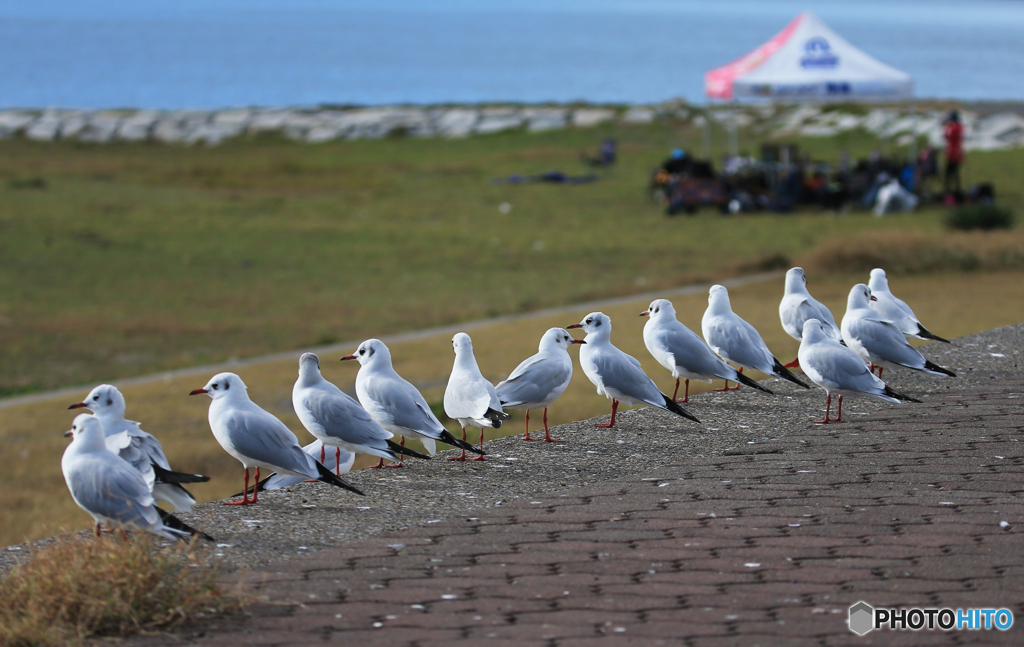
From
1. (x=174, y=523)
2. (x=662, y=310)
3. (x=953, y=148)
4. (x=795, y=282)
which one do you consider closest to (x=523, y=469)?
(x=662, y=310)

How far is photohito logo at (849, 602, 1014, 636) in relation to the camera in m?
3.54

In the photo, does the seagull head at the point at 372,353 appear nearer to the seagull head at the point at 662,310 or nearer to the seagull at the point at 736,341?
the seagull head at the point at 662,310

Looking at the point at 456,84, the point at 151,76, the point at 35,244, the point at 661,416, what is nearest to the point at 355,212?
the point at 35,244

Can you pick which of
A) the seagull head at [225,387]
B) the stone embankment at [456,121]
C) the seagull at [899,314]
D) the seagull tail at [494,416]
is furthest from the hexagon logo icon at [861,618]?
the stone embankment at [456,121]

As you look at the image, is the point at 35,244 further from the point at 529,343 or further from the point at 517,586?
the point at 517,586

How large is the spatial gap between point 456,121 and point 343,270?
28.1m

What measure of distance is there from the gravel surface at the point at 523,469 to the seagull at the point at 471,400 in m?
0.25

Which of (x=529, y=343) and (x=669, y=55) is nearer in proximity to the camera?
(x=529, y=343)

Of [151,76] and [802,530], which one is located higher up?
[151,76]

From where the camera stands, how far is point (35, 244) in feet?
75.7

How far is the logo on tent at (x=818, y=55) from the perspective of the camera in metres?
24.5

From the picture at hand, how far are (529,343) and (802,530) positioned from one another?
31.4 feet

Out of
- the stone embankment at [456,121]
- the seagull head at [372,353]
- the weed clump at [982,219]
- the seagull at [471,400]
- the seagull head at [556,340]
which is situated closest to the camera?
the seagull at [471,400]

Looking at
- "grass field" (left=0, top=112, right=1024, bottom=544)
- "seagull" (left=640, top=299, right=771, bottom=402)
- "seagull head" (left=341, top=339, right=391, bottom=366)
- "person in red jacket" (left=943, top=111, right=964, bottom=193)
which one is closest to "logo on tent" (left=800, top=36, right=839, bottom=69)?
"person in red jacket" (left=943, top=111, right=964, bottom=193)
